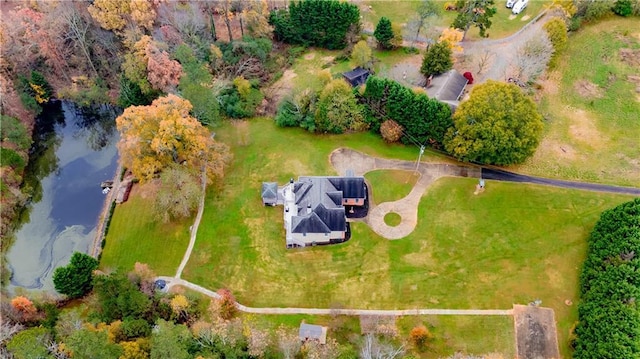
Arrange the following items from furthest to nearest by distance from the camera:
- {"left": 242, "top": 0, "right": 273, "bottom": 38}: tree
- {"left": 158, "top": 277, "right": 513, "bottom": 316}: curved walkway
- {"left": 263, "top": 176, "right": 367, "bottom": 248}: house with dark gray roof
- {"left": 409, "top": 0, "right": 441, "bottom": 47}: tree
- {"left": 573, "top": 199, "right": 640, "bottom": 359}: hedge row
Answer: {"left": 409, "top": 0, "right": 441, "bottom": 47}: tree < {"left": 242, "top": 0, "right": 273, "bottom": 38}: tree < {"left": 263, "top": 176, "right": 367, "bottom": 248}: house with dark gray roof < {"left": 158, "top": 277, "right": 513, "bottom": 316}: curved walkway < {"left": 573, "top": 199, "right": 640, "bottom": 359}: hedge row

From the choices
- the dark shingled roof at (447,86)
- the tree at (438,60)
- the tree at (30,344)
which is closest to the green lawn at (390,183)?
the dark shingled roof at (447,86)

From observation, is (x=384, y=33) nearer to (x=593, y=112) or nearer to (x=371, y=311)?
(x=593, y=112)

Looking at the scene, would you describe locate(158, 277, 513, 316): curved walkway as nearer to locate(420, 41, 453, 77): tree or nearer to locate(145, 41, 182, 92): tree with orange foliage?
locate(145, 41, 182, 92): tree with orange foliage

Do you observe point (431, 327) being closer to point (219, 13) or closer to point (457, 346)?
point (457, 346)

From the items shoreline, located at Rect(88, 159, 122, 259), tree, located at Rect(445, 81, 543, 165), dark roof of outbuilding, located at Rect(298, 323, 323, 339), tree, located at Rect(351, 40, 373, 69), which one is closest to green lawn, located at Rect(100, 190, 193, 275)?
shoreline, located at Rect(88, 159, 122, 259)

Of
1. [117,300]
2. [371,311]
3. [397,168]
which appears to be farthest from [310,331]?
[397,168]
